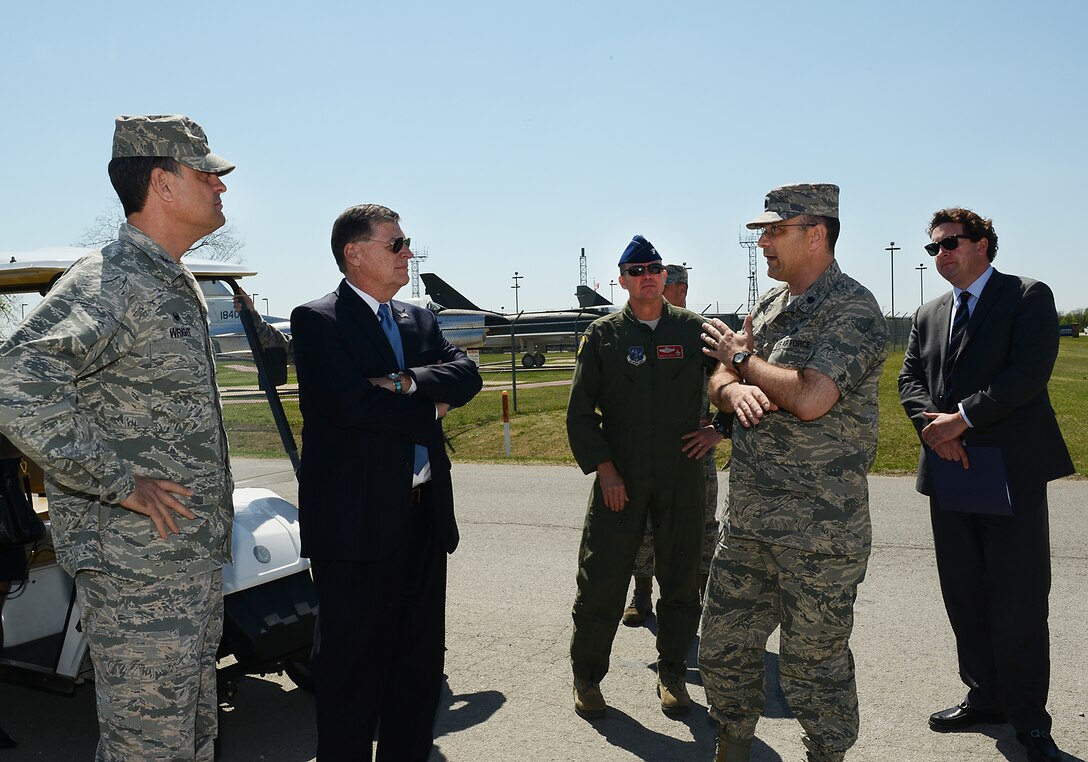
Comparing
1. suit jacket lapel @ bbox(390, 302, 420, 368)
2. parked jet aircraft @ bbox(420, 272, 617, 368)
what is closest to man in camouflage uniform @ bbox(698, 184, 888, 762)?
suit jacket lapel @ bbox(390, 302, 420, 368)

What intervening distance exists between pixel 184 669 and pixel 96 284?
48.6 inches

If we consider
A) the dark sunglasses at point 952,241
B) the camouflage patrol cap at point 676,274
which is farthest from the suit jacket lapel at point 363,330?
the camouflage patrol cap at point 676,274

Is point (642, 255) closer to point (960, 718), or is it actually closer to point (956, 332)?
point (956, 332)

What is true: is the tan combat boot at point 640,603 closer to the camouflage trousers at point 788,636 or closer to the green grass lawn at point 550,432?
the camouflage trousers at point 788,636

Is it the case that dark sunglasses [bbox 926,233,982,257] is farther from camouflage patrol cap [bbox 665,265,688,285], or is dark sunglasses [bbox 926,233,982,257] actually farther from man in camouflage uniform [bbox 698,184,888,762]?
camouflage patrol cap [bbox 665,265,688,285]

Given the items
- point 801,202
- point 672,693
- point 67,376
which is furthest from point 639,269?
point 67,376

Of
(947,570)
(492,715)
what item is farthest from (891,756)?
(492,715)

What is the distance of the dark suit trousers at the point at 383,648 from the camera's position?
11.1 feet

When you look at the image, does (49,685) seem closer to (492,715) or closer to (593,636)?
(492,715)

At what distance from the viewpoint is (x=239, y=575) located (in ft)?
12.3

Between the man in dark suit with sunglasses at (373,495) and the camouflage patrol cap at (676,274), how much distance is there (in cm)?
309

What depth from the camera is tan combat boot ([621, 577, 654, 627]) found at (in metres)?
5.75

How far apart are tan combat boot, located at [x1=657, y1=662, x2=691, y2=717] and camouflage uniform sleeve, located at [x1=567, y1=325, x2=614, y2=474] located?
110 cm

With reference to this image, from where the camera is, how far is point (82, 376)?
2732 mm
